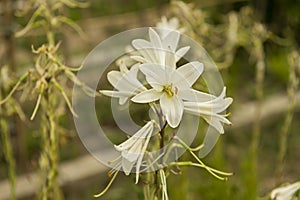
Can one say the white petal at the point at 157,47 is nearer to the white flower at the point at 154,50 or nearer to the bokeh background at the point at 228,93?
the white flower at the point at 154,50

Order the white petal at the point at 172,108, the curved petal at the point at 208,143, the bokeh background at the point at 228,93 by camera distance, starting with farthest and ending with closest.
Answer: the bokeh background at the point at 228,93 → the curved petal at the point at 208,143 → the white petal at the point at 172,108

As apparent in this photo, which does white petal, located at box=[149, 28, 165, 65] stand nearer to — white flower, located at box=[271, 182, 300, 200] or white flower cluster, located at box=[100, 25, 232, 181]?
white flower cluster, located at box=[100, 25, 232, 181]

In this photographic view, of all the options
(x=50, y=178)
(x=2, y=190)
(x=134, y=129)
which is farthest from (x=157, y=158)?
(x=2, y=190)

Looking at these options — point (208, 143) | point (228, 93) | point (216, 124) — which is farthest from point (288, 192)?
point (228, 93)

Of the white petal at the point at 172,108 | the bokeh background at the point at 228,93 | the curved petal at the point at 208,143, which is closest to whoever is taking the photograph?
the white petal at the point at 172,108

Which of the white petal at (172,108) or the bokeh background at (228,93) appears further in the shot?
the bokeh background at (228,93)

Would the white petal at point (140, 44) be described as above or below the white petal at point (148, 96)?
above

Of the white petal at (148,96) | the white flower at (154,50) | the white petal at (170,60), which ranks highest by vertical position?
the white flower at (154,50)

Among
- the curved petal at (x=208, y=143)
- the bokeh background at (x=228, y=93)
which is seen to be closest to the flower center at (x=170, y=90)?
the curved petal at (x=208, y=143)
